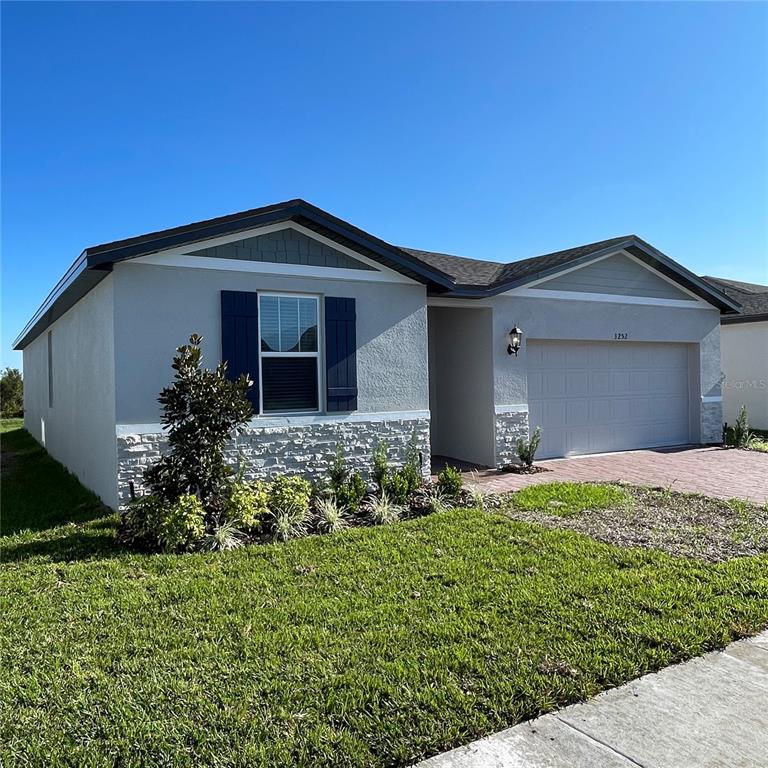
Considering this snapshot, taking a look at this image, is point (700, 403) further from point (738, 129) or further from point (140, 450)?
point (140, 450)

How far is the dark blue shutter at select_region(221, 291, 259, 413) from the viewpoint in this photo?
785 cm

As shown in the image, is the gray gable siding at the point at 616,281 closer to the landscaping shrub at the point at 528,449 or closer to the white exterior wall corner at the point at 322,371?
the landscaping shrub at the point at 528,449

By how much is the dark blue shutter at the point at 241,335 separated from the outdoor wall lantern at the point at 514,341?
4.73 metres

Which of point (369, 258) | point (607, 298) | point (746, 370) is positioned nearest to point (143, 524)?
→ point (369, 258)

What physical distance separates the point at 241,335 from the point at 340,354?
4.84 ft

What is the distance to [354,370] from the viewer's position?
8.78m

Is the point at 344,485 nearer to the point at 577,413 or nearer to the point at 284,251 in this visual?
the point at 284,251

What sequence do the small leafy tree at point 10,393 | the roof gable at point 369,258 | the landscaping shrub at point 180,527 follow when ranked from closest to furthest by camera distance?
the landscaping shrub at point 180,527
the roof gable at point 369,258
the small leafy tree at point 10,393

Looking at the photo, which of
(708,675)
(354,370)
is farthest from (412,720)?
(354,370)

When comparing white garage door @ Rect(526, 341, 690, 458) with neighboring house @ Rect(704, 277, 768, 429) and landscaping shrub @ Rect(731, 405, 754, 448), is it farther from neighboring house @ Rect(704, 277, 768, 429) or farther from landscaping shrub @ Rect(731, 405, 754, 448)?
neighboring house @ Rect(704, 277, 768, 429)

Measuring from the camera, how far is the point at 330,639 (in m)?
3.88

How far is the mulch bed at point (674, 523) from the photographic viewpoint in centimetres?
588

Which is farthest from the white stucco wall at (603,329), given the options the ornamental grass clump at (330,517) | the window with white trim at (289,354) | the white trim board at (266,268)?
the ornamental grass clump at (330,517)

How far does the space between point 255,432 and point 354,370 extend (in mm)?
1731
